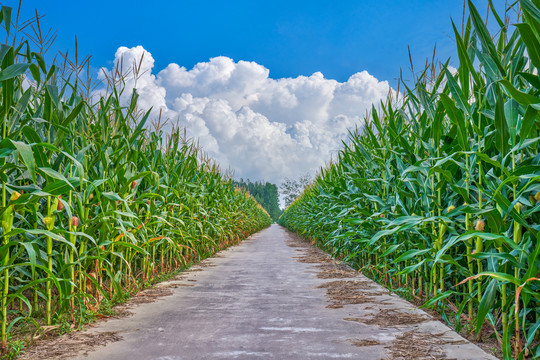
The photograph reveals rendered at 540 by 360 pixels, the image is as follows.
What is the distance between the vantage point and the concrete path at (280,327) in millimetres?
2176

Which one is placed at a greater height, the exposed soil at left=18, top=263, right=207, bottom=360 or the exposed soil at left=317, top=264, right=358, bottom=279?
the exposed soil at left=18, top=263, right=207, bottom=360

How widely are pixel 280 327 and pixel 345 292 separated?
4.83 ft

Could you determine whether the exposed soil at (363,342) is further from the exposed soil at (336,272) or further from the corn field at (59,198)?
the exposed soil at (336,272)

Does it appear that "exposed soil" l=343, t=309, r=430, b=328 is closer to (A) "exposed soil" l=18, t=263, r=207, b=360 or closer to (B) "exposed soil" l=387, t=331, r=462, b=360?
(B) "exposed soil" l=387, t=331, r=462, b=360

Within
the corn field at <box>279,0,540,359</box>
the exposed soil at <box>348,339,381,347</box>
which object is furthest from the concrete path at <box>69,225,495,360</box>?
the corn field at <box>279,0,540,359</box>

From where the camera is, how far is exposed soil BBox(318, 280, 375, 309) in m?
3.56

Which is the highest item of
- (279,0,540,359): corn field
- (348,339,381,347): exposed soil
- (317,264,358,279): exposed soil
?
(279,0,540,359): corn field

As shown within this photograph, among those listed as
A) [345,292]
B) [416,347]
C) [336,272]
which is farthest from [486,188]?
[336,272]

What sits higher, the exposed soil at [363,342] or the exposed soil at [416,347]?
the exposed soil at [363,342]

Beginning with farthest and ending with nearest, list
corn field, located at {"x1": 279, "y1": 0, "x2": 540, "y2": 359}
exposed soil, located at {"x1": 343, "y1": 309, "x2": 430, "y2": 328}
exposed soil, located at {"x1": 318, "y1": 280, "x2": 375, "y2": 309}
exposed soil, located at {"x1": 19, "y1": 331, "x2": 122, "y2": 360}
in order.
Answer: exposed soil, located at {"x1": 318, "y1": 280, "x2": 375, "y2": 309}
exposed soil, located at {"x1": 343, "y1": 309, "x2": 430, "y2": 328}
exposed soil, located at {"x1": 19, "y1": 331, "x2": 122, "y2": 360}
corn field, located at {"x1": 279, "y1": 0, "x2": 540, "y2": 359}

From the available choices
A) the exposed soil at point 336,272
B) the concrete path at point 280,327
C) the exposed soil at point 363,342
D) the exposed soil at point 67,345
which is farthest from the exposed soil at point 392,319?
the exposed soil at point 336,272

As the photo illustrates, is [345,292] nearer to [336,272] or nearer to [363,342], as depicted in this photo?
[336,272]

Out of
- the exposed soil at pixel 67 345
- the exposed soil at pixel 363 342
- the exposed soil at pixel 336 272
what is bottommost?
the exposed soil at pixel 336 272

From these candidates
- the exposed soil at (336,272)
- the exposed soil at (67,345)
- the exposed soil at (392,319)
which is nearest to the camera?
the exposed soil at (67,345)
